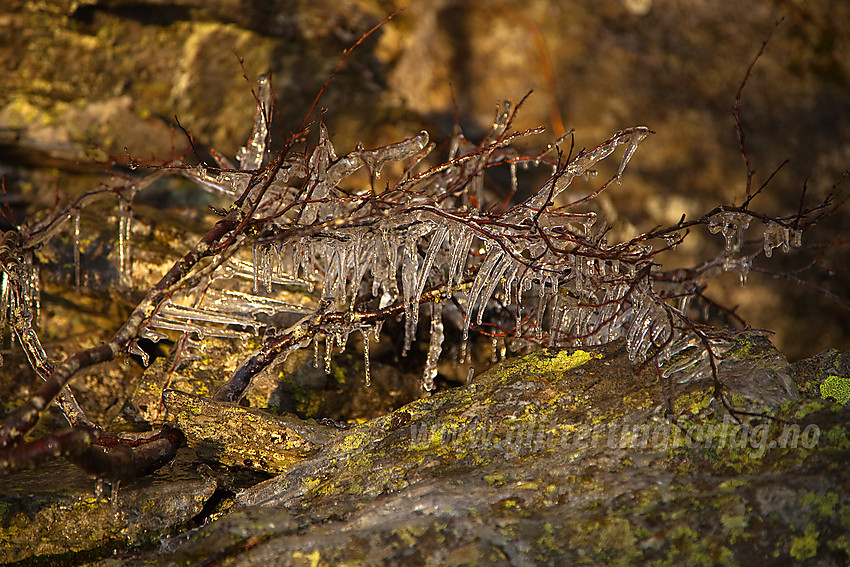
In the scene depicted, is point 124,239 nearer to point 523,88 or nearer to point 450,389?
point 450,389

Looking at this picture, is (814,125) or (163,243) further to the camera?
(814,125)

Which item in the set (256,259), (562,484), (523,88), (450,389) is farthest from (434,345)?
(523,88)

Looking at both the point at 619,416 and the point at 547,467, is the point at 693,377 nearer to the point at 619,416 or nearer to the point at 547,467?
the point at 619,416

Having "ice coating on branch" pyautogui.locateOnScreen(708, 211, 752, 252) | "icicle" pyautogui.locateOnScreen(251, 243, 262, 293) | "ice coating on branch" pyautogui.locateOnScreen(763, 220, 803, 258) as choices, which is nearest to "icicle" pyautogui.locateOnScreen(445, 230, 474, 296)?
"icicle" pyautogui.locateOnScreen(251, 243, 262, 293)

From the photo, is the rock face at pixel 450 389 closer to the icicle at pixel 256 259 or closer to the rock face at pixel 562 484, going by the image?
the rock face at pixel 562 484

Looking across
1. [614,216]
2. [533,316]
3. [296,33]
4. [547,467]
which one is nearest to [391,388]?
[533,316]
